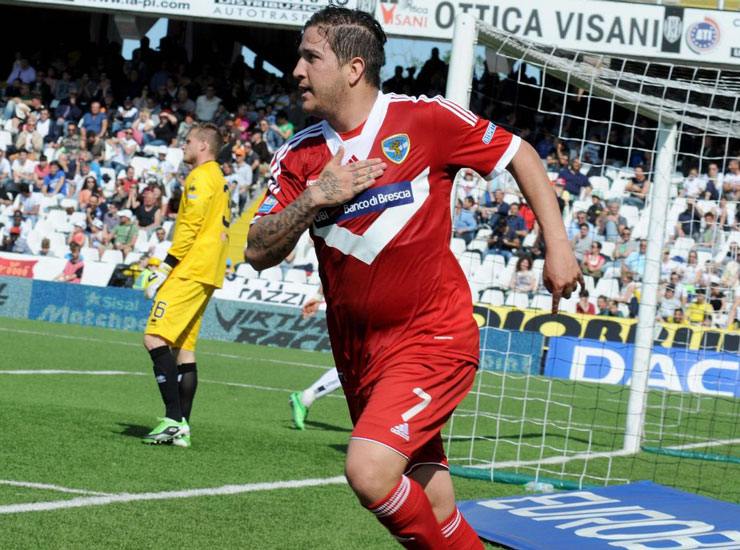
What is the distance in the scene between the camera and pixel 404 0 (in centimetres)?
2486

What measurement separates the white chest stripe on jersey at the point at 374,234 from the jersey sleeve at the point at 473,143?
181 mm

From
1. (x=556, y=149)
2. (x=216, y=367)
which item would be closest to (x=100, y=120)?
(x=556, y=149)

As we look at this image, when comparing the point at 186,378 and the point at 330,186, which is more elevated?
the point at 330,186

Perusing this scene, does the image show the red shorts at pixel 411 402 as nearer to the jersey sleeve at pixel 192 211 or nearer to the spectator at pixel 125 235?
the jersey sleeve at pixel 192 211

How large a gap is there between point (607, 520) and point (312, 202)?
10.3 ft

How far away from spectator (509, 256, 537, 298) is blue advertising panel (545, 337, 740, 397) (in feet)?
3.19

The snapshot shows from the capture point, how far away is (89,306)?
21.5 metres

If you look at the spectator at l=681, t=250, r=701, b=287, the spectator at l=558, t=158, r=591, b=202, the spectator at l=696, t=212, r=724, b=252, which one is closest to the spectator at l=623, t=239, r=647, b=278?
the spectator at l=558, t=158, r=591, b=202

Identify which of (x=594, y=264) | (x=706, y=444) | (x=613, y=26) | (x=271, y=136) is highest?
(x=613, y=26)

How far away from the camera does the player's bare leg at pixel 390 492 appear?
12.2 ft

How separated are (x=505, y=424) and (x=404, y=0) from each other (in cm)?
1517

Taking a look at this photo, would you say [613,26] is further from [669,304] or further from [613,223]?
[669,304]

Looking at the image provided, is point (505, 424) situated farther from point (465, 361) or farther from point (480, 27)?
point (465, 361)

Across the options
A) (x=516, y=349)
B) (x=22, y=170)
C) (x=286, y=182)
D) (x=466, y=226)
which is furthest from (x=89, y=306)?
(x=286, y=182)
